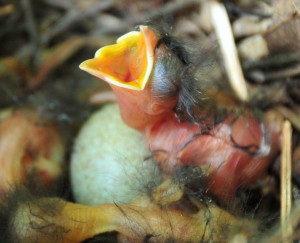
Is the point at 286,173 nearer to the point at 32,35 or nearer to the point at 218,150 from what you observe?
the point at 218,150

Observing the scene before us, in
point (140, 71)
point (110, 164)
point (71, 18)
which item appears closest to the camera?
point (140, 71)

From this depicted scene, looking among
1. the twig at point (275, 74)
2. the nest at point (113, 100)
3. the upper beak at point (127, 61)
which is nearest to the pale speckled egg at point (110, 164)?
the nest at point (113, 100)

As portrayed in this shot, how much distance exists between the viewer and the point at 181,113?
101cm

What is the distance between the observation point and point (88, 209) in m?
0.98

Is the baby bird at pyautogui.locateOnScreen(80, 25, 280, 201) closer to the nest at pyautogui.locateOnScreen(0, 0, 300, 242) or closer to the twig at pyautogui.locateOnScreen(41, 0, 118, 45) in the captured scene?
the nest at pyautogui.locateOnScreen(0, 0, 300, 242)

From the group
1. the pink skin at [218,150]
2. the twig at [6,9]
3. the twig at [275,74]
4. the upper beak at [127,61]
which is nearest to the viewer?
the upper beak at [127,61]

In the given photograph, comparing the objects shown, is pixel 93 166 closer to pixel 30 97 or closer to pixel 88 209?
pixel 88 209

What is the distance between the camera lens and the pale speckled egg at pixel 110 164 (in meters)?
1.04

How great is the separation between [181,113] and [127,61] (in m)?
0.15

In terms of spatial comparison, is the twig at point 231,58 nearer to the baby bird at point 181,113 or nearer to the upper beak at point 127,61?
the baby bird at point 181,113

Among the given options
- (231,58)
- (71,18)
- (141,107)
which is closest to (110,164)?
(141,107)

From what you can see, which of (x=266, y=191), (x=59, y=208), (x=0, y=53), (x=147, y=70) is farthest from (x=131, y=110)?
(x=0, y=53)

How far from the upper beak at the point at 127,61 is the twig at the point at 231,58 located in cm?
29

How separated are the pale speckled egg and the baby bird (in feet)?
0.13
